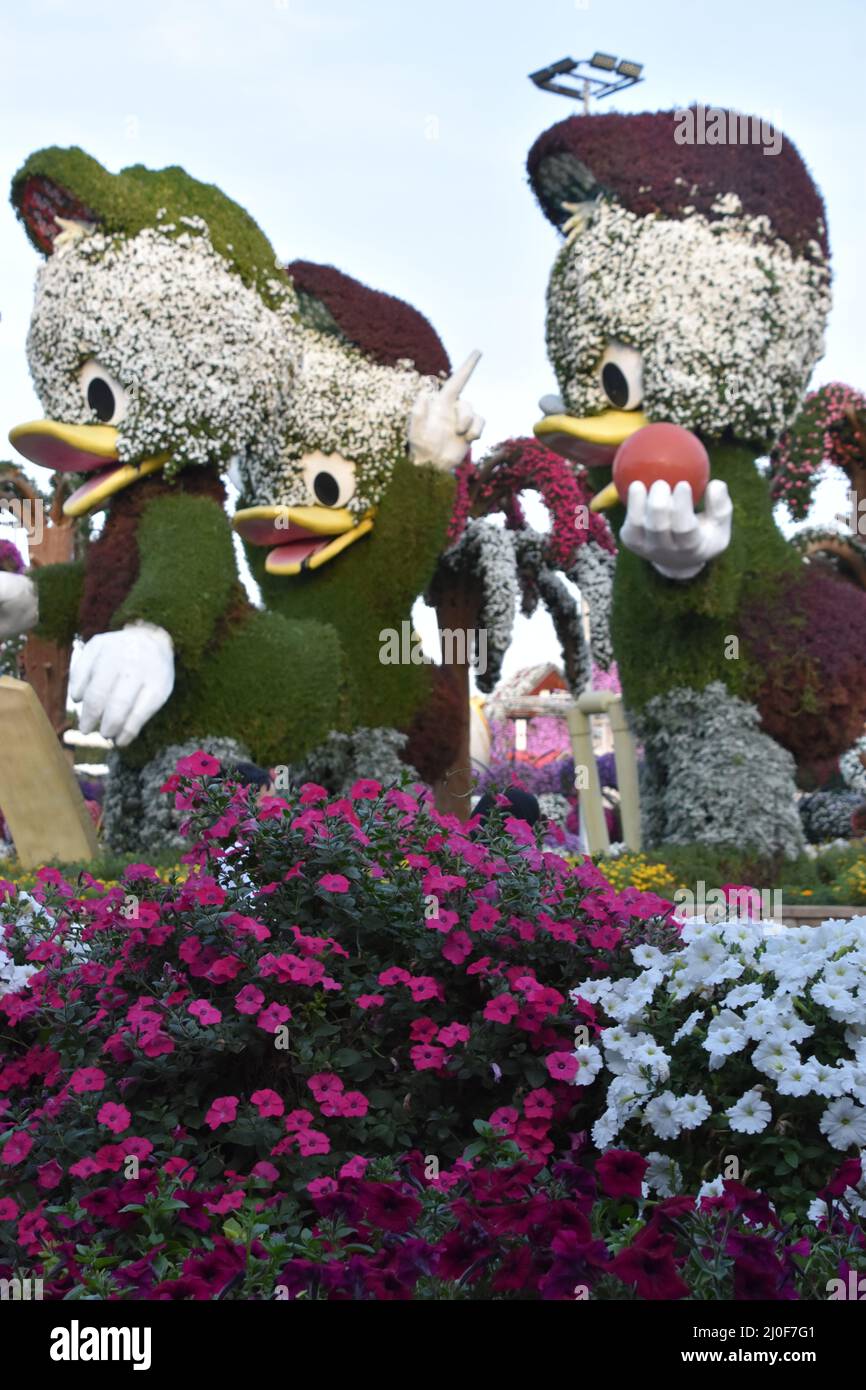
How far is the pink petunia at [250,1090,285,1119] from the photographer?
2672 millimetres

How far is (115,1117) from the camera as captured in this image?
2.61m

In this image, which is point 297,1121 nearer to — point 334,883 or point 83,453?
point 334,883

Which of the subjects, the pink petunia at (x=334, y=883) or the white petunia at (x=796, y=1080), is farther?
the pink petunia at (x=334, y=883)

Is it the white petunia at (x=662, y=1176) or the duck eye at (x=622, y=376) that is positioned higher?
the duck eye at (x=622, y=376)

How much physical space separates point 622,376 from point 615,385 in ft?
0.20

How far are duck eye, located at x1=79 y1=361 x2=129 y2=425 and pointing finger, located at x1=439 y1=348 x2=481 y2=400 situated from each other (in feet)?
6.83

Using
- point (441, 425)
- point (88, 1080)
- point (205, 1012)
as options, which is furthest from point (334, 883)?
point (441, 425)

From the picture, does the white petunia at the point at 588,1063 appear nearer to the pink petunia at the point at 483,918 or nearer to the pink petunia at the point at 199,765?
the pink petunia at the point at 483,918

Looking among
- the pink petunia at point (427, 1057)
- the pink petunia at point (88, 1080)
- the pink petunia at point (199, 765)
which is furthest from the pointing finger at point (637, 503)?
the pink petunia at point (88, 1080)

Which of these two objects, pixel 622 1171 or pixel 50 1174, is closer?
pixel 622 1171

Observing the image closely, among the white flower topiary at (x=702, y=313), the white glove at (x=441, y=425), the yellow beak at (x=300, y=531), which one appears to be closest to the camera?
the white flower topiary at (x=702, y=313)

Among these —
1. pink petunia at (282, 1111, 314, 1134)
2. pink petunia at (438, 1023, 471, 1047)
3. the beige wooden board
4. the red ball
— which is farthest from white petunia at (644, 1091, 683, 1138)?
the beige wooden board

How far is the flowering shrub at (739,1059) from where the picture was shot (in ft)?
8.24

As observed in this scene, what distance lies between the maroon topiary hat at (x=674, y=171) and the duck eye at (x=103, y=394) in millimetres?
2708
